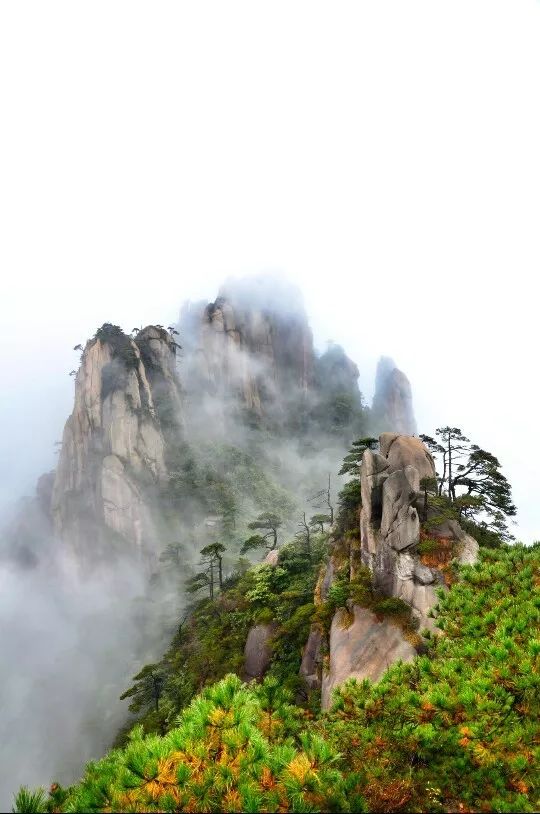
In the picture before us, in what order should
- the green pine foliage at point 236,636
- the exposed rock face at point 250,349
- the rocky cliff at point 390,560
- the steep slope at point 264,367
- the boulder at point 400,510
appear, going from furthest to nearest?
the exposed rock face at point 250,349 → the steep slope at point 264,367 → the green pine foliage at point 236,636 → the boulder at point 400,510 → the rocky cliff at point 390,560

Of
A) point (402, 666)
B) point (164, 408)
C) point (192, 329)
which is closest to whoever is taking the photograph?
point (402, 666)

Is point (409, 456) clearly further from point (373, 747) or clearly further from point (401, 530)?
point (373, 747)

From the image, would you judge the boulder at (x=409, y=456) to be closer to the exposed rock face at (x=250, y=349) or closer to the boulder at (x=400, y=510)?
the boulder at (x=400, y=510)

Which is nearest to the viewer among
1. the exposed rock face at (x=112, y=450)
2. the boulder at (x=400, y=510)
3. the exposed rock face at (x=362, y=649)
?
the exposed rock face at (x=362, y=649)

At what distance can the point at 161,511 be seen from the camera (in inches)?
2643

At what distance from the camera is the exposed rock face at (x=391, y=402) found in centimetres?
12186

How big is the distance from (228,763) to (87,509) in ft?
236

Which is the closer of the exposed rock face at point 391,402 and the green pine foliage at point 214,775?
the green pine foliage at point 214,775

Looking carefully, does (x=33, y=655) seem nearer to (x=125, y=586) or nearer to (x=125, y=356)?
(x=125, y=586)

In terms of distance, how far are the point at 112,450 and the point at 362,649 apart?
56.1 metres

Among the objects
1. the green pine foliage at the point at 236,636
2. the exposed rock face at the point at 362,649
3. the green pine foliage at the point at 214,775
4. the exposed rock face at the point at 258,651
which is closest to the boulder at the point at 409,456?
the exposed rock face at the point at 362,649

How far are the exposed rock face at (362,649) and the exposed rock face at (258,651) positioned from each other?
7878 millimetres

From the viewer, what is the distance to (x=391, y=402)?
126125 mm

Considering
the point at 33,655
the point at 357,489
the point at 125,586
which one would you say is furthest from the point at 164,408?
the point at 357,489
